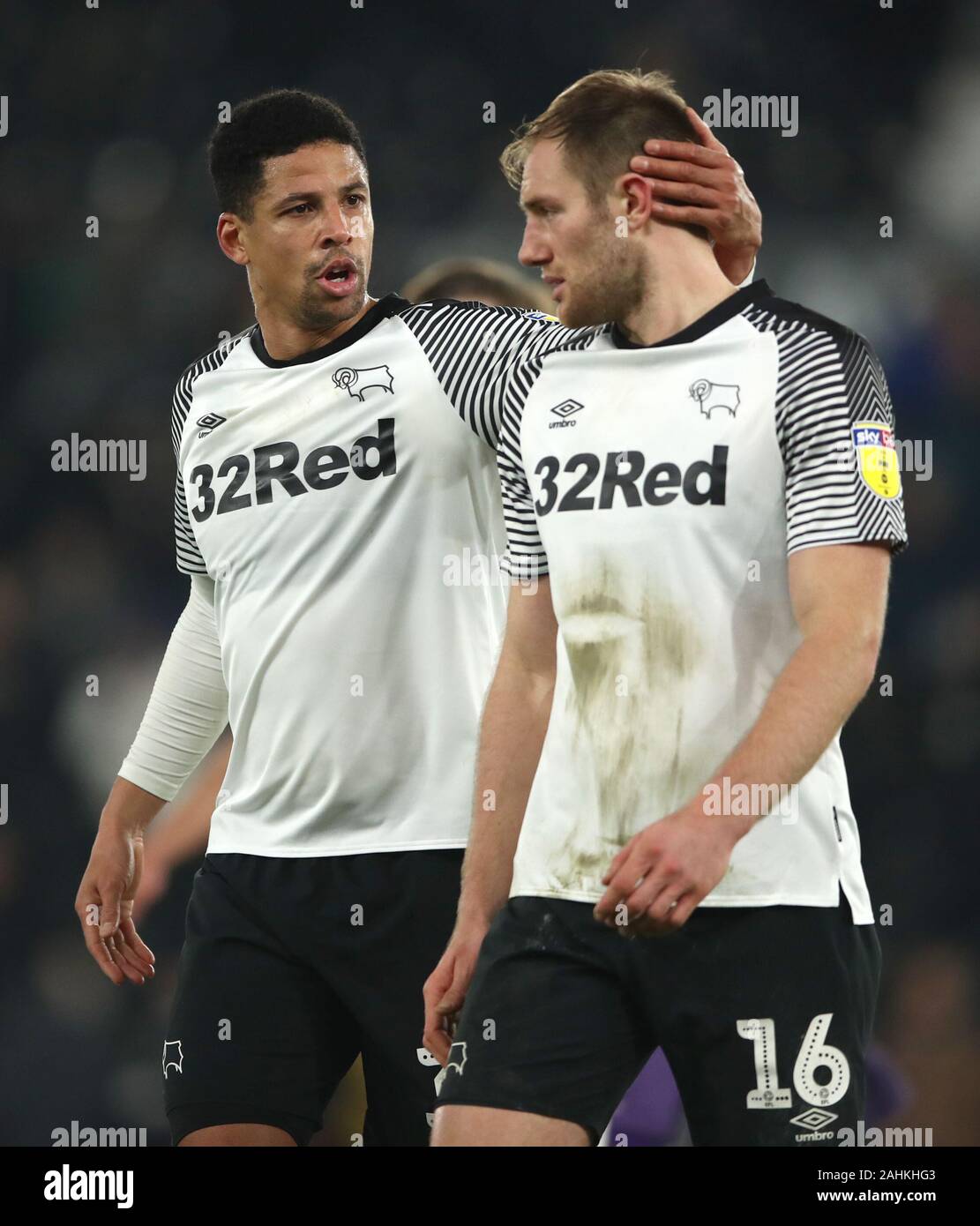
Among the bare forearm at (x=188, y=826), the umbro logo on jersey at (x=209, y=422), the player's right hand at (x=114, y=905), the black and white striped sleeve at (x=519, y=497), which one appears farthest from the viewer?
the bare forearm at (x=188, y=826)

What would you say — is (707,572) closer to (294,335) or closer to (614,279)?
(614,279)

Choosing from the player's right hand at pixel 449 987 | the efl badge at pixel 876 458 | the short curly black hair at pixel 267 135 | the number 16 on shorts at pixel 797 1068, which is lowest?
the number 16 on shorts at pixel 797 1068

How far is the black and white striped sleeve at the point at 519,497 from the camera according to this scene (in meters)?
2.54

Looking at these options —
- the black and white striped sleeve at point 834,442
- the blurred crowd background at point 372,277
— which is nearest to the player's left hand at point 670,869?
the black and white striped sleeve at point 834,442

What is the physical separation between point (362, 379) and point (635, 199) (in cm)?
70

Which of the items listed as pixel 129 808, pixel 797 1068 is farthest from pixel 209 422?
pixel 797 1068

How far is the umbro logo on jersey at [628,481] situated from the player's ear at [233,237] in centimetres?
108

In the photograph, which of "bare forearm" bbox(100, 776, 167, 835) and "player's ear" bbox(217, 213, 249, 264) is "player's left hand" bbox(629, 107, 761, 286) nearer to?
"player's ear" bbox(217, 213, 249, 264)

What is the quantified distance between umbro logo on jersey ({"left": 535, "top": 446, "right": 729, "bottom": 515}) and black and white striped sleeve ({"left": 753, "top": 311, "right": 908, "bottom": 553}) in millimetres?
93

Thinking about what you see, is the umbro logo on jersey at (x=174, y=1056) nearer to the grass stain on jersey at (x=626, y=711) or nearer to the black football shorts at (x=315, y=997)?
the black football shorts at (x=315, y=997)

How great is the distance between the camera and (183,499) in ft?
10.5
